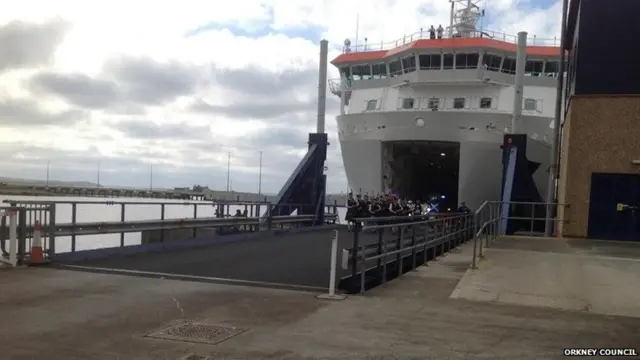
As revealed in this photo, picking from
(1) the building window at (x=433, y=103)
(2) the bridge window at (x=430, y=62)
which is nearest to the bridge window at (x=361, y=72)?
(2) the bridge window at (x=430, y=62)

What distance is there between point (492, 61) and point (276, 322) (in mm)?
24671

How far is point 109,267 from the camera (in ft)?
30.8

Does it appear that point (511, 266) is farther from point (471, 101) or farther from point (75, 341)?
point (471, 101)

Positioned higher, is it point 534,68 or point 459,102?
point 534,68

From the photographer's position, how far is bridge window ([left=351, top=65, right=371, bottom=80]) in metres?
30.8

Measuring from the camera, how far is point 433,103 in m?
27.8

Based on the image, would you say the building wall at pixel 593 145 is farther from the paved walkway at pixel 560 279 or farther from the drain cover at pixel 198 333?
the drain cover at pixel 198 333

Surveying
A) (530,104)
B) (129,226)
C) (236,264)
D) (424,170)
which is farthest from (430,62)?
(236,264)

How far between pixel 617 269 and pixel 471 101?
17611mm

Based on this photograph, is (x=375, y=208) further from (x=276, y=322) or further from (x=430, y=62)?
(x=276, y=322)

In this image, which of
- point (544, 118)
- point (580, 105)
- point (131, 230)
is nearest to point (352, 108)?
point (544, 118)

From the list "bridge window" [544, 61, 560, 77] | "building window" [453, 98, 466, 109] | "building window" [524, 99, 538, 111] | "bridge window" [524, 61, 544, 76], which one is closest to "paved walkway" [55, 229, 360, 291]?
"building window" [453, 98, 466, 109]

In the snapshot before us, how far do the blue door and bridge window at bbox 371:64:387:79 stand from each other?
14.5 meters

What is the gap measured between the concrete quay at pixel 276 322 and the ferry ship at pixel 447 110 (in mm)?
18460
